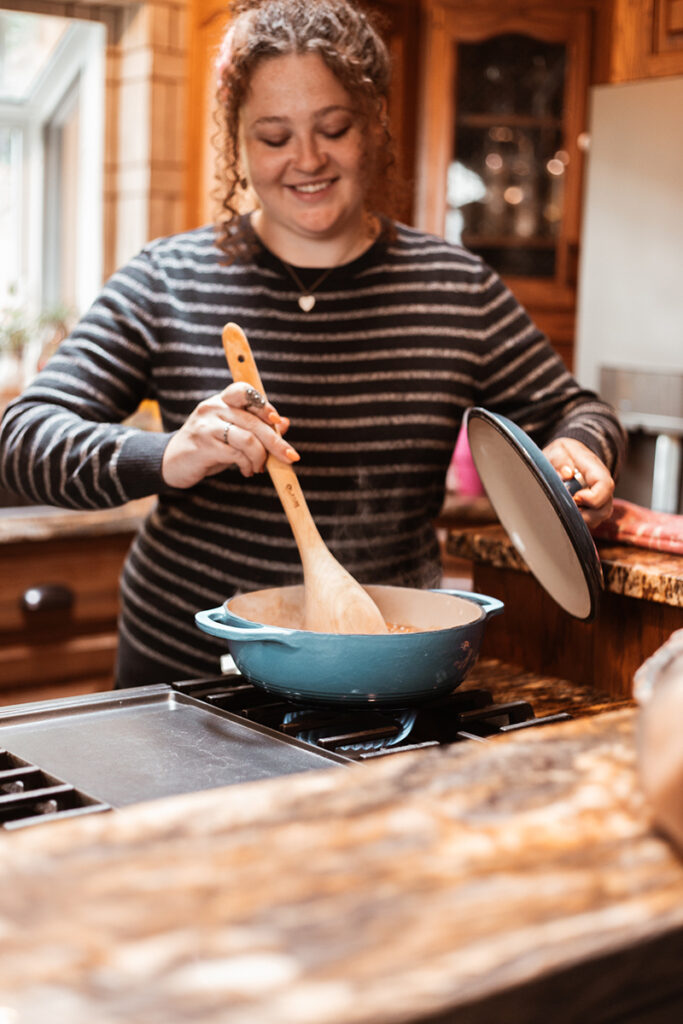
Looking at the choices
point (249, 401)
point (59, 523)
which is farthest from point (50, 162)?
point (249, 401)

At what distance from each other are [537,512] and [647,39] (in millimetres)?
2056

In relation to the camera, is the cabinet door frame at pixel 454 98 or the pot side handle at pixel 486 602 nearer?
the pot side handle at pixel 486 602

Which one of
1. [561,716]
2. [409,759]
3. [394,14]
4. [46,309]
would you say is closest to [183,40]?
[394,14]

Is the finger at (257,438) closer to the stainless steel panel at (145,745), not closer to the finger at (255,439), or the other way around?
the finger at (255,439)

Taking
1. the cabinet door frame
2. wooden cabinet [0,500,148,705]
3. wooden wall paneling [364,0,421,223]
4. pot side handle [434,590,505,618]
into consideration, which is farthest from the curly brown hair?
the cabinet door frame

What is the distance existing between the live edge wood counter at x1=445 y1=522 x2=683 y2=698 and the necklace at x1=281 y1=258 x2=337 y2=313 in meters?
0.36

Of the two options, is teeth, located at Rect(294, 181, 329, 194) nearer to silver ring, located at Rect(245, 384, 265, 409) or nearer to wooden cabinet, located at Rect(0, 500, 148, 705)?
silver ring, located at Rect(245, 384, 265, 409)

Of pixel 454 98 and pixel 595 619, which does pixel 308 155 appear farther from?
pixel 454 98

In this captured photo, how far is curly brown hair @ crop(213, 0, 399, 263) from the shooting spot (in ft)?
4.73

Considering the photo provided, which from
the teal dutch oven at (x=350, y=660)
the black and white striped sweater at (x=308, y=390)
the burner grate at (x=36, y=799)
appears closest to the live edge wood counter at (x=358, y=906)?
the burner grate at (x=36, y=799)

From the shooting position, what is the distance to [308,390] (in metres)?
1.55

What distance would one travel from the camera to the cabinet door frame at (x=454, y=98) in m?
3.34

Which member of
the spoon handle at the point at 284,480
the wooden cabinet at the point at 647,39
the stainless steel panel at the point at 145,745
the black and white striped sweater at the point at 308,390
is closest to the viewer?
the stainless steel panel at the point at 145,745

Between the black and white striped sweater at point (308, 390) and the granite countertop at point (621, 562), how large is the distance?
6.5 inches
